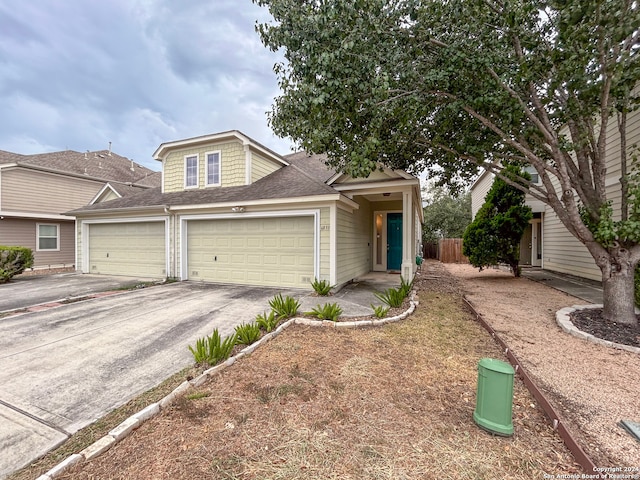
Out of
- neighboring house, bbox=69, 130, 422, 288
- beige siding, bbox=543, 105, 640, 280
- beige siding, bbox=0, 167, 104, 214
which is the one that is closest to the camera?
beige siding, bbox=543, 105, 640, 280

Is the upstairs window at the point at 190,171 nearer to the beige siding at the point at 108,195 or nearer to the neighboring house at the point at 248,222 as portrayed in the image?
the neighboring house at the point at 248,222

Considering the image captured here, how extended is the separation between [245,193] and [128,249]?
531 centimetres

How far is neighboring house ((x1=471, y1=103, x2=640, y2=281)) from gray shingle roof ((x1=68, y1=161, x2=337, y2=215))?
22.4ft

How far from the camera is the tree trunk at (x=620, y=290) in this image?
4.69 meters

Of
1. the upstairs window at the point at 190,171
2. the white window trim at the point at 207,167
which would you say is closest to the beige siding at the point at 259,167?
the white window trim at the point at 207,167

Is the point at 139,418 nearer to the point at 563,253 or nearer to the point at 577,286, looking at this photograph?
the point at 577,286

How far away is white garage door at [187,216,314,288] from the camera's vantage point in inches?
317

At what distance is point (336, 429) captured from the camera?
227cm

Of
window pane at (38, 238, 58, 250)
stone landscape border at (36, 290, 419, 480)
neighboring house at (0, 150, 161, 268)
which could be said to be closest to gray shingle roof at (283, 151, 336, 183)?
stone landscape border at (36, 290, 419, 480)

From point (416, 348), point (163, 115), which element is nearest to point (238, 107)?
point (163, 115)

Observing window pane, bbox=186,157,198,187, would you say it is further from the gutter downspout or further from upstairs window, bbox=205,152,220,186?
the gutter downspout

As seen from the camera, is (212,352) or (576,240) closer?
(212,352)

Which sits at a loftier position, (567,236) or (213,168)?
(213,168)

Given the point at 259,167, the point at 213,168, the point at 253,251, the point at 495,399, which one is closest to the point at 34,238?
the point at 213,168
